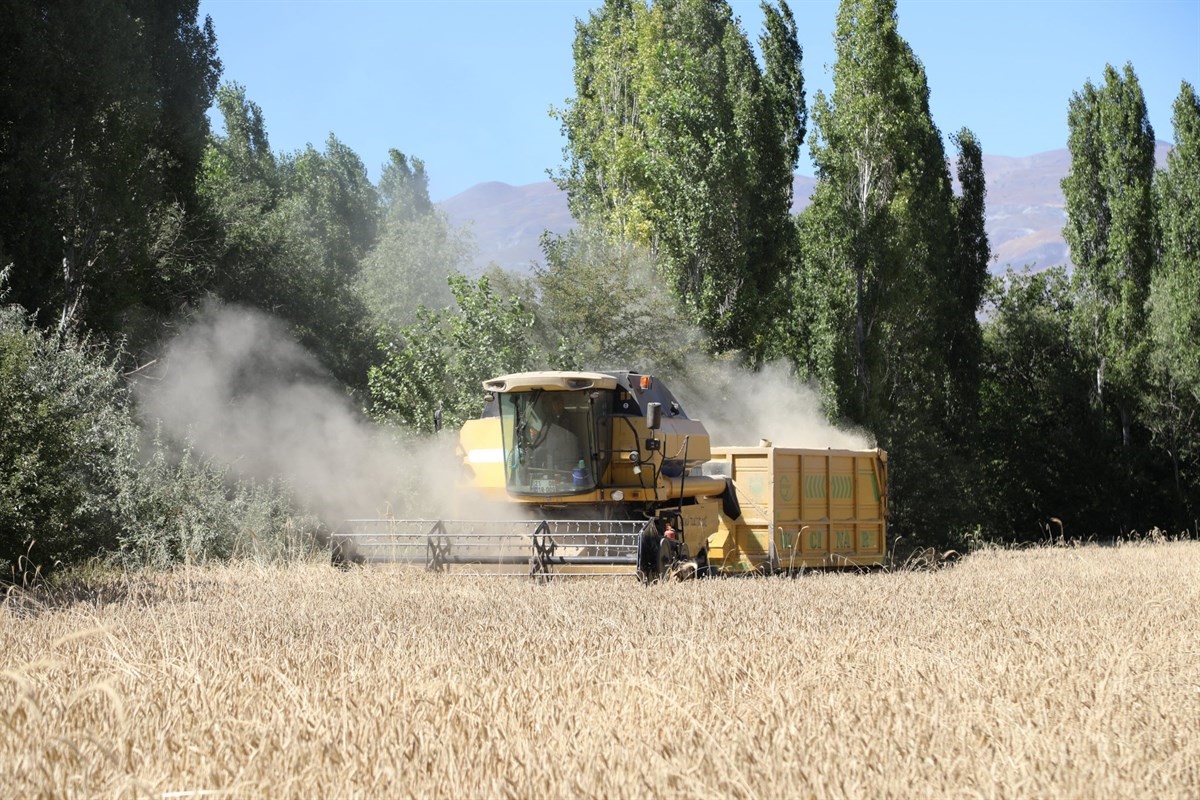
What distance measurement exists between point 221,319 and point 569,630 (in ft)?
87.0

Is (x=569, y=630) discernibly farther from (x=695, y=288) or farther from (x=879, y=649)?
(x=695, y=288)

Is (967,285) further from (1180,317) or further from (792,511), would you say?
(792,511)

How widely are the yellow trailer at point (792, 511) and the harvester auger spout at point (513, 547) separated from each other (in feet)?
8.42

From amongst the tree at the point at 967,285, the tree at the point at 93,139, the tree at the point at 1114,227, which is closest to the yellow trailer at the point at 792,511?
the tree at the point at 93,139

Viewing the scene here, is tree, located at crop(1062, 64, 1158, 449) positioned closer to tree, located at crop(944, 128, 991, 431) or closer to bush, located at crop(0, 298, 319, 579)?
tree, located at crop(944, 128, 991, 431)

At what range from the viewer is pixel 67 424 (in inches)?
479

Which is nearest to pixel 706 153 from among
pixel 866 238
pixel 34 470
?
pixel 866 238

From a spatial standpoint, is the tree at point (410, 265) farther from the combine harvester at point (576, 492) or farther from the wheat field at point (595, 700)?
the wheat field at point (595, 700)

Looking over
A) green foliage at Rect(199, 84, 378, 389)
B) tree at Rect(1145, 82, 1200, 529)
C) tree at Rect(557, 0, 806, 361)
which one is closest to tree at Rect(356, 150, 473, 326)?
green foliage at Rect(199, 84, 378, 389)

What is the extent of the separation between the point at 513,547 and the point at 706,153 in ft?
51.6

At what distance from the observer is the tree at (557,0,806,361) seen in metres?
27.6

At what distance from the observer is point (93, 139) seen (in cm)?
2180

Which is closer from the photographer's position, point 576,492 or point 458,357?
point 576,492

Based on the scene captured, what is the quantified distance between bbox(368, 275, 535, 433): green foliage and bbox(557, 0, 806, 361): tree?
4.26m
